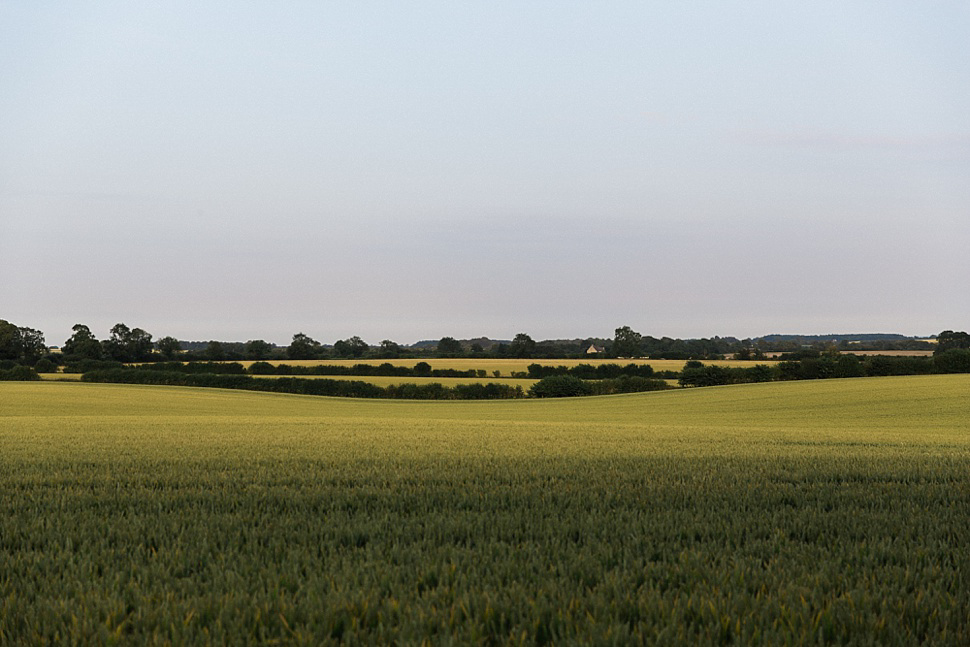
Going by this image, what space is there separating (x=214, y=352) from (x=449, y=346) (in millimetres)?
33860

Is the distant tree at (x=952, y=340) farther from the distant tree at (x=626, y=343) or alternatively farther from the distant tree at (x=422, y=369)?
the distant tree at (x=422, y=369)

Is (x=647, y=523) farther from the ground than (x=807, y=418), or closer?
farther from the ground

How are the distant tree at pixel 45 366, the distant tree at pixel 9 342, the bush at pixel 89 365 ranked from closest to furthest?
the bush at pixel 89 365
the distant tree at pixel 45 366
the distant tree at pixel 9 342

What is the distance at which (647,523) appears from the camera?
521 cm

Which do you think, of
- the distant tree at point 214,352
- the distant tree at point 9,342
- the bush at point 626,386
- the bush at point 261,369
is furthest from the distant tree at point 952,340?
the distant tree at point 9,342

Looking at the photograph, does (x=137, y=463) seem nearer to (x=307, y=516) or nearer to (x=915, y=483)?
(x=307, y=516)

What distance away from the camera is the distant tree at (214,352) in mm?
85875

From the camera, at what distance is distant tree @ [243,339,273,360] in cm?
9131

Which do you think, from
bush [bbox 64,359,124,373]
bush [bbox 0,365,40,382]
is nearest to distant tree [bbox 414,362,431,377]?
bush [bbox 64,359,124,373]

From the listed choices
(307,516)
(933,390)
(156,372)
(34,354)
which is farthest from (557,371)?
(307,516)

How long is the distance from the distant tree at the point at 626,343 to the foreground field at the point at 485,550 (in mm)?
84534

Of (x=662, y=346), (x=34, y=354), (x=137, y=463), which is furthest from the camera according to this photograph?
(x=662, y=346)

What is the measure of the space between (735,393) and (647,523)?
49087 mm

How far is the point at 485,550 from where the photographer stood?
4523 mm
